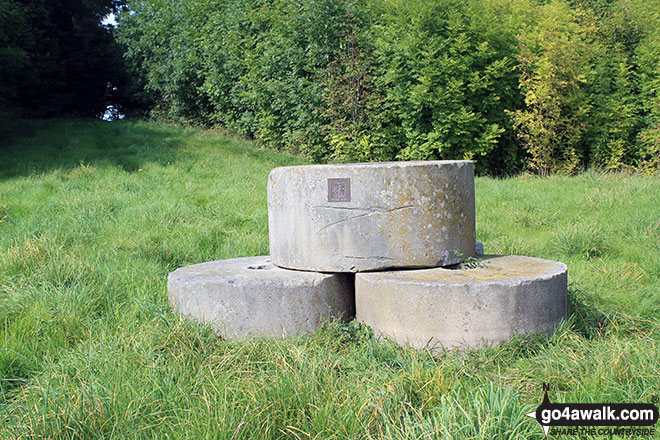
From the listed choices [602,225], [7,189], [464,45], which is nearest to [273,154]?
[464,45]

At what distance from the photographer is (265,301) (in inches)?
133

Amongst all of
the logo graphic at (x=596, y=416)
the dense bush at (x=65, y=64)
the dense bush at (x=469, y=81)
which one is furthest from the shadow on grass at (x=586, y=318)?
the dense bush at (x=65, y=64)

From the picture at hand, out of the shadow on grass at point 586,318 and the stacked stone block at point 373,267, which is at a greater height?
the stacked stone block at point 373,267

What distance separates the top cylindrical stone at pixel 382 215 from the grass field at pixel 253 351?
1.61 ft

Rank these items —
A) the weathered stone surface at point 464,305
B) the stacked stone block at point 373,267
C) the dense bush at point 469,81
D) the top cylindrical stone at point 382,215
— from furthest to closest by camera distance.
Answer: the dense bush at point 469,81
the top cylindrical stone at point 382,215
the stacked stone block at point 373,267
the weathered stone surface at point 464,305

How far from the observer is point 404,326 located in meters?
3.16

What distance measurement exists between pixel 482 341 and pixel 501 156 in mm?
10212

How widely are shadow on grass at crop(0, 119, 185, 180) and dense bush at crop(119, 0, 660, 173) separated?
2.82 metres

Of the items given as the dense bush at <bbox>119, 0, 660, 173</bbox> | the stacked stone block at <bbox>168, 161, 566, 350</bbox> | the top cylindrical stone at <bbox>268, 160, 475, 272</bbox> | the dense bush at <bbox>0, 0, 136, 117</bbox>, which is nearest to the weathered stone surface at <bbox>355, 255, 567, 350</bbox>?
the stacked stone block at <bbox>168, 161, 566, 350</bbox>

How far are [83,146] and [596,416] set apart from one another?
10978 mm

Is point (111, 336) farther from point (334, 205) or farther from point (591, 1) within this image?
point (591, 1)

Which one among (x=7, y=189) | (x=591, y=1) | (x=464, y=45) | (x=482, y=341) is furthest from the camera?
(x=591, y=1)

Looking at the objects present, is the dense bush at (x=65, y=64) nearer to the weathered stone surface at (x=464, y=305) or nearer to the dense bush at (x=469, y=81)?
the dense bush at (x=469, y=81)

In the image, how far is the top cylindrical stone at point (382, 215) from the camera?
10.9 ft
